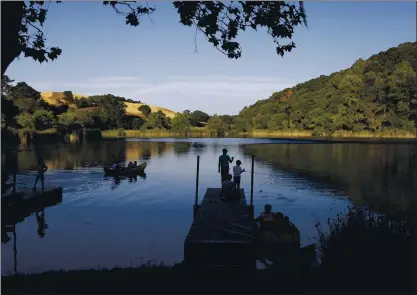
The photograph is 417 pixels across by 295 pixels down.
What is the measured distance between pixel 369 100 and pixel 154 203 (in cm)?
10608

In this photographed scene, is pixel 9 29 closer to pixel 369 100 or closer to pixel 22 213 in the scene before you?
pixel 22 213

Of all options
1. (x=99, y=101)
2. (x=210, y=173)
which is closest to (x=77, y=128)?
(x=99, y=101)

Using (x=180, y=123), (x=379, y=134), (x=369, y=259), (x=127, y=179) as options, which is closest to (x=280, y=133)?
(x=379, y=134)

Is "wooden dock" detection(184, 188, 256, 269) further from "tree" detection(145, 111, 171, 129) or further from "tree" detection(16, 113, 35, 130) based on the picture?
"tree" detection(145, 111, 171, 129)

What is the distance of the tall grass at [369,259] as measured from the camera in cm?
1022

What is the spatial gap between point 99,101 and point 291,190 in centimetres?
15717

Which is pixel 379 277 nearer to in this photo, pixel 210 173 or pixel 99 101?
pixel 210 173

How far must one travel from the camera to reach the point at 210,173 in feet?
164

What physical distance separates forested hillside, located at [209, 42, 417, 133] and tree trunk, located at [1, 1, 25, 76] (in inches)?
4362

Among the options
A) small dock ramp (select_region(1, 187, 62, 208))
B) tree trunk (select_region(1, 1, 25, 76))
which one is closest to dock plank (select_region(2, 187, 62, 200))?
small dock ramp (select_region(1, 187, 62, 208))

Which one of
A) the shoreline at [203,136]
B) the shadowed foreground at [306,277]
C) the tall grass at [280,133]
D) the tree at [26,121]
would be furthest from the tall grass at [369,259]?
the tall grass at [280,133]

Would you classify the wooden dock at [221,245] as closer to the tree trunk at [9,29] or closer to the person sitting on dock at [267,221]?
the person sitting on dock at [267,221]

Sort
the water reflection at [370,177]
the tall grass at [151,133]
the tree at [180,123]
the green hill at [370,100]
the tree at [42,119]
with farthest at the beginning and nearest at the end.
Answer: the tree at [180,123], the tall grass at [151,133], the green hill at [370,100], the tree at [42,119], the water reflection at [370,177]

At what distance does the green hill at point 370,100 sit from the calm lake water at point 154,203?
62395mm
